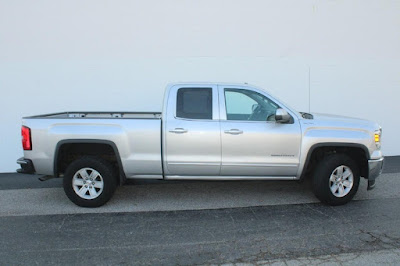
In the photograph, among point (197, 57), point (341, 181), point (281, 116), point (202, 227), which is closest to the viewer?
point (202, 227)

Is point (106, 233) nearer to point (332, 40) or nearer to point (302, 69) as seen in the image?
point (302, 69)

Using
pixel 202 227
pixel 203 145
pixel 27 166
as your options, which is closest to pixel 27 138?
pixel 27 166

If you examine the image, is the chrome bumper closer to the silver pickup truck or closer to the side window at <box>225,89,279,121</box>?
the silver pickup truck

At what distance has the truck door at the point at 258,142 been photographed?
511 cm

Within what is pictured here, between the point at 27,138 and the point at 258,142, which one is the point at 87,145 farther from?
the point at 258,142

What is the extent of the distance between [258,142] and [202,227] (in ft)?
5.04

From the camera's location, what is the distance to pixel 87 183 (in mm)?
5148

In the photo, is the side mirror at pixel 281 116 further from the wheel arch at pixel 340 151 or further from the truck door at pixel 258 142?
the wheel arch at pixel 340 151

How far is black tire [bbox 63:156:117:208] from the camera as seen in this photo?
509cm

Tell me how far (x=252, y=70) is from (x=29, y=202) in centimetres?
568

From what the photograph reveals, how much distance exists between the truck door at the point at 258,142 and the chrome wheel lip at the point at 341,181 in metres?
0.61

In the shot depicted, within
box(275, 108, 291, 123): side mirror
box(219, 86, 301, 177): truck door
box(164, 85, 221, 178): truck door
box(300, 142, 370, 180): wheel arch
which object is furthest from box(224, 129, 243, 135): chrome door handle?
box(300, 142, 370, 180): wheel arch

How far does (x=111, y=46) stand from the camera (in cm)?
784

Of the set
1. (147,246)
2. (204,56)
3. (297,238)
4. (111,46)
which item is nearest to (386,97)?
(204,56)
